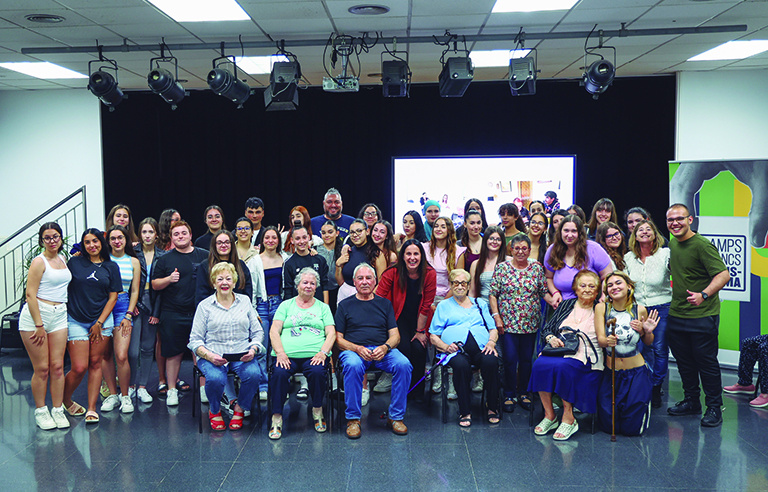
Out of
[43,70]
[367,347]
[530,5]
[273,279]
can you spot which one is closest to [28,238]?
[43,70]

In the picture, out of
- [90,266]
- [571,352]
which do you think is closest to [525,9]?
[571,352]

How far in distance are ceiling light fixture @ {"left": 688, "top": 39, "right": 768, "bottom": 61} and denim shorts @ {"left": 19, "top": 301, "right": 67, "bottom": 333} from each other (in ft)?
21.5

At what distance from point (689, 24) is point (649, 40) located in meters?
0.50

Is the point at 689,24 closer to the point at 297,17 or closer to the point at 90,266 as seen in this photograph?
the point at 297,17

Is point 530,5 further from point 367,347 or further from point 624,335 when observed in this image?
point 367,347

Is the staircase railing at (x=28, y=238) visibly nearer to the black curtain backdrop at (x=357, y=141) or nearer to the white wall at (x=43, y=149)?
the white wall at (x=43, y=149)

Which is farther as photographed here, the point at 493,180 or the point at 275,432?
the point at 493,180

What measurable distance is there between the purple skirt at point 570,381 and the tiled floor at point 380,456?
0.26 metres

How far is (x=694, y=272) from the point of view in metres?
4.38

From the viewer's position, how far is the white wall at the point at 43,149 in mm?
8203

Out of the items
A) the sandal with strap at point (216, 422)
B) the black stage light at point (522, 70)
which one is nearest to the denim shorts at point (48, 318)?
the sandal with strap at point (216, 422)

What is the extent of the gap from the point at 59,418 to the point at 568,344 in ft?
11.8

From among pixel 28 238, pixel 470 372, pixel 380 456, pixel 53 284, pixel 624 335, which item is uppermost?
pixel 28 238

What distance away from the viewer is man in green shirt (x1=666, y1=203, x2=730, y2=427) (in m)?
4.29
